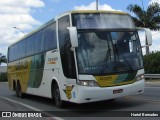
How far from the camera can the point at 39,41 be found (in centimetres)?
1827

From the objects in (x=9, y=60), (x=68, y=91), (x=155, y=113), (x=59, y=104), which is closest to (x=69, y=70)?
→ (x=68, y=91)

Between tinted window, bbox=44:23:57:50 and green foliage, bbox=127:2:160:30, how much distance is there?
35274 mm

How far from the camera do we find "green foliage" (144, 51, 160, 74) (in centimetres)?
3984

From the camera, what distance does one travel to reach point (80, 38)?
13203 mm

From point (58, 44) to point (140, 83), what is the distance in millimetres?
3287

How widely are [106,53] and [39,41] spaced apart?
5725 mm

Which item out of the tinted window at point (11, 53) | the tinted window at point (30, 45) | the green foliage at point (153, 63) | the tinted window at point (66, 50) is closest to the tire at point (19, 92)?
the tinted window at point (11, 53)

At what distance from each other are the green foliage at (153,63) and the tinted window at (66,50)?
26.3 m

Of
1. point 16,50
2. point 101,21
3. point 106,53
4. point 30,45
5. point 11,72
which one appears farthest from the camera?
point 11,72

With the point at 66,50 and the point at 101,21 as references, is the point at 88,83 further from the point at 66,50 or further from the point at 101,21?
the point at 101,21

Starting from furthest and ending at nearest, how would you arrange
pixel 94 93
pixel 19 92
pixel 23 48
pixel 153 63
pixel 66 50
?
Result: pixel 153 63, pixel 19 92, pixel 23 48, pixel 66 50, pixel 94 93

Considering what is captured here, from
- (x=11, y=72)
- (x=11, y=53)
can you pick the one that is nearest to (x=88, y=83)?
(x=11, y=53)

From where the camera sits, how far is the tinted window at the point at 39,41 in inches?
698

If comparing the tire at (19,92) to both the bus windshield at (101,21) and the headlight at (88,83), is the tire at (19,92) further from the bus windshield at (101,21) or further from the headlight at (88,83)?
the headlight at (88,83)
